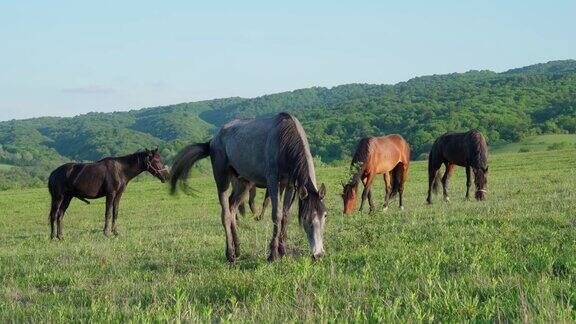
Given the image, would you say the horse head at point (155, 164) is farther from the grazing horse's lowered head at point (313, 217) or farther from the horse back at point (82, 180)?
the grazing horse's lowered head at point (313, 217)

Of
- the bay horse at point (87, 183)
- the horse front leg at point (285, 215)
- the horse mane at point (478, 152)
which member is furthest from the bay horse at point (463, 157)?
the horse front leg at point (285, 215)

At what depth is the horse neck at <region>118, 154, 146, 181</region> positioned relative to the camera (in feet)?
57.2

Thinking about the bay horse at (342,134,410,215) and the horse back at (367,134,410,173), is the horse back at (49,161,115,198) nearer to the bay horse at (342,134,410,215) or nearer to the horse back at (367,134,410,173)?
the bay horse at (342,134,410,215)

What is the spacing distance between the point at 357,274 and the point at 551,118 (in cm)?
11276

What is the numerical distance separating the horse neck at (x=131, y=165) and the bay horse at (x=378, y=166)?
6.22 m

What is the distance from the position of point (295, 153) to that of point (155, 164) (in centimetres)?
1060

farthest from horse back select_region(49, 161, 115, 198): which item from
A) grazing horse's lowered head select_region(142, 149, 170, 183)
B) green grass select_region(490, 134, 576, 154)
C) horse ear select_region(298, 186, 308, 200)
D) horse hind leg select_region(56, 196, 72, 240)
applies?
green grass select_region(490, 134, 576, 154)

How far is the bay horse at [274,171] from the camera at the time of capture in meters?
7.71

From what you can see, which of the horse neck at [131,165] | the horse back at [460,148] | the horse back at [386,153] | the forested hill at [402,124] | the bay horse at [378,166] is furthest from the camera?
the forested hill at [402,124]

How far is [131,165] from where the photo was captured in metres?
17.5

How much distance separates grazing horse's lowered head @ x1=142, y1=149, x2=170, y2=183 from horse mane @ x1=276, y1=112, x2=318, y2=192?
32.7ft

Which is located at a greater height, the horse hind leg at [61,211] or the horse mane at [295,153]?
the horse mane at [295,153]

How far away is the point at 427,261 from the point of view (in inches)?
259

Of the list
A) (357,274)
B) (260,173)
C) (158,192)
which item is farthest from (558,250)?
(158,192)
